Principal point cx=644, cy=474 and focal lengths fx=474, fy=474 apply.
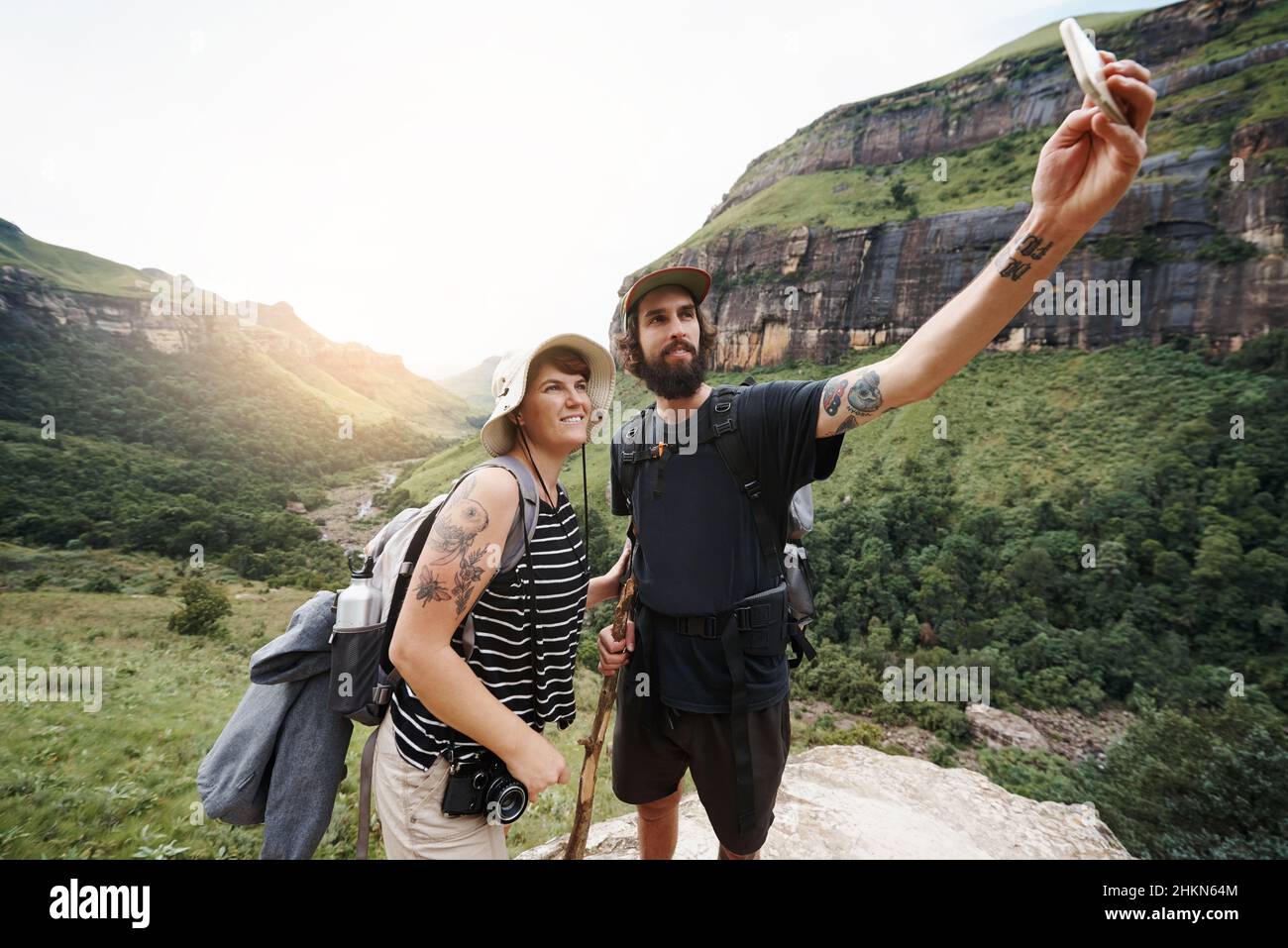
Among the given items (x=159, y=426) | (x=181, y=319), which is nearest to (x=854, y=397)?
(x=159, y=426)

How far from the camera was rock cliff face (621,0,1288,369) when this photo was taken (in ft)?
129

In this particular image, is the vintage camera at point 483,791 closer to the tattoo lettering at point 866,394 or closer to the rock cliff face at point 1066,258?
the tattoo lettering at point 866,394

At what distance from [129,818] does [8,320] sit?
112576 mm

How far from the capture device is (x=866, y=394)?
187 cm

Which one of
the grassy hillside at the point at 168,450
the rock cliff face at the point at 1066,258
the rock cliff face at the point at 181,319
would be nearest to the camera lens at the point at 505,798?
the grassy hillside at the point at 168,450

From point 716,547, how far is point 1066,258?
137 feet

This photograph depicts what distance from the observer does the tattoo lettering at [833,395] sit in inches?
78.8

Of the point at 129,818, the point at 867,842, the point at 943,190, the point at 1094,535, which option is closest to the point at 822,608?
the point at 1094,535

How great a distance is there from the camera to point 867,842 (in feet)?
14.3

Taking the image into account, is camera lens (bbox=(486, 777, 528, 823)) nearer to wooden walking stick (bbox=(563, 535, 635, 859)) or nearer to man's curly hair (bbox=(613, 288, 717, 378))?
wooden walking stick (bbox=(563, 535, 635, 859))

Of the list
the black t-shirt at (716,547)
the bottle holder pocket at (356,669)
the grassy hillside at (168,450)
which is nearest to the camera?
the bottle holder pocket at (356,669)

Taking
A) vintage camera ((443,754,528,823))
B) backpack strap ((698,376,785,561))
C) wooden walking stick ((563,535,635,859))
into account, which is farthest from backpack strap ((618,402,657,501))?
vintage camera ((443,754,528,823))

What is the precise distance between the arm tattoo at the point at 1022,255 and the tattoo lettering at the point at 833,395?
633 millimetres

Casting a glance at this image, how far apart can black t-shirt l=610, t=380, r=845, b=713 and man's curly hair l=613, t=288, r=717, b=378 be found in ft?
1.59
